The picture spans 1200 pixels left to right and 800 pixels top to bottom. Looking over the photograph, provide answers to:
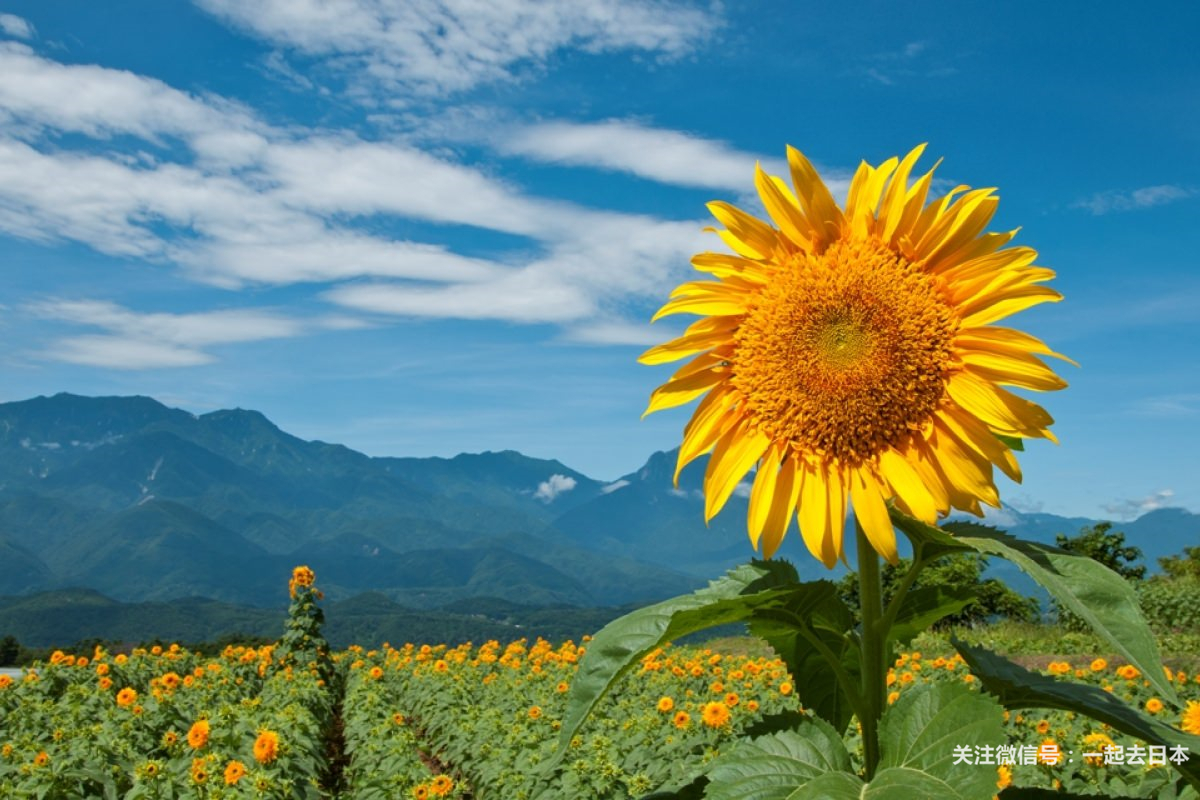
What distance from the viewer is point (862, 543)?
2059 millimetres

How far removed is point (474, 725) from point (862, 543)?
29.2 feet

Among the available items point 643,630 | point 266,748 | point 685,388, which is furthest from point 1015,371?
point 266,748

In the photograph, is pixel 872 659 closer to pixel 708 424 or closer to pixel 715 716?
pixel 708 424

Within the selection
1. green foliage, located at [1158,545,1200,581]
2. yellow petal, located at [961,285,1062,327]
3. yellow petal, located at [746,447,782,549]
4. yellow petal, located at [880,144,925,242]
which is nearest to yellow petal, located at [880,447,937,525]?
yellow petal, located at [746,447,782,549]

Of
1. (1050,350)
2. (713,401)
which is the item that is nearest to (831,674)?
(713,401)

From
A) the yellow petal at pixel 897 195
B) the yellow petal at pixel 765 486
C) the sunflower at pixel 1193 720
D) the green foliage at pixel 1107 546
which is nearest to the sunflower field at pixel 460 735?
the sunflower at pixel 1193 720

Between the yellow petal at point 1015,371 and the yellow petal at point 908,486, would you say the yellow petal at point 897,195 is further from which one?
the yellow petal at point 908,486

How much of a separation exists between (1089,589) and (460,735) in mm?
9414

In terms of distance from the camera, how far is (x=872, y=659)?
2.13m

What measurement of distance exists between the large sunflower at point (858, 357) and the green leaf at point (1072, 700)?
45cm

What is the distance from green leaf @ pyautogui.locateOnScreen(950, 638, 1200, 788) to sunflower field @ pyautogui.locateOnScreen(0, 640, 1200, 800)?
210 mm

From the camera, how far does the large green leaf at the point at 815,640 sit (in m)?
2.10

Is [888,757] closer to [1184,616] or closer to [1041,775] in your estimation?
[1041,775]

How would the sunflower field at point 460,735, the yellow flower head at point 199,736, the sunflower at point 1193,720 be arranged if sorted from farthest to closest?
the yellow flower head at point 199,736
the sunflower field at point 460,735
the sunflower at point 1193,720
